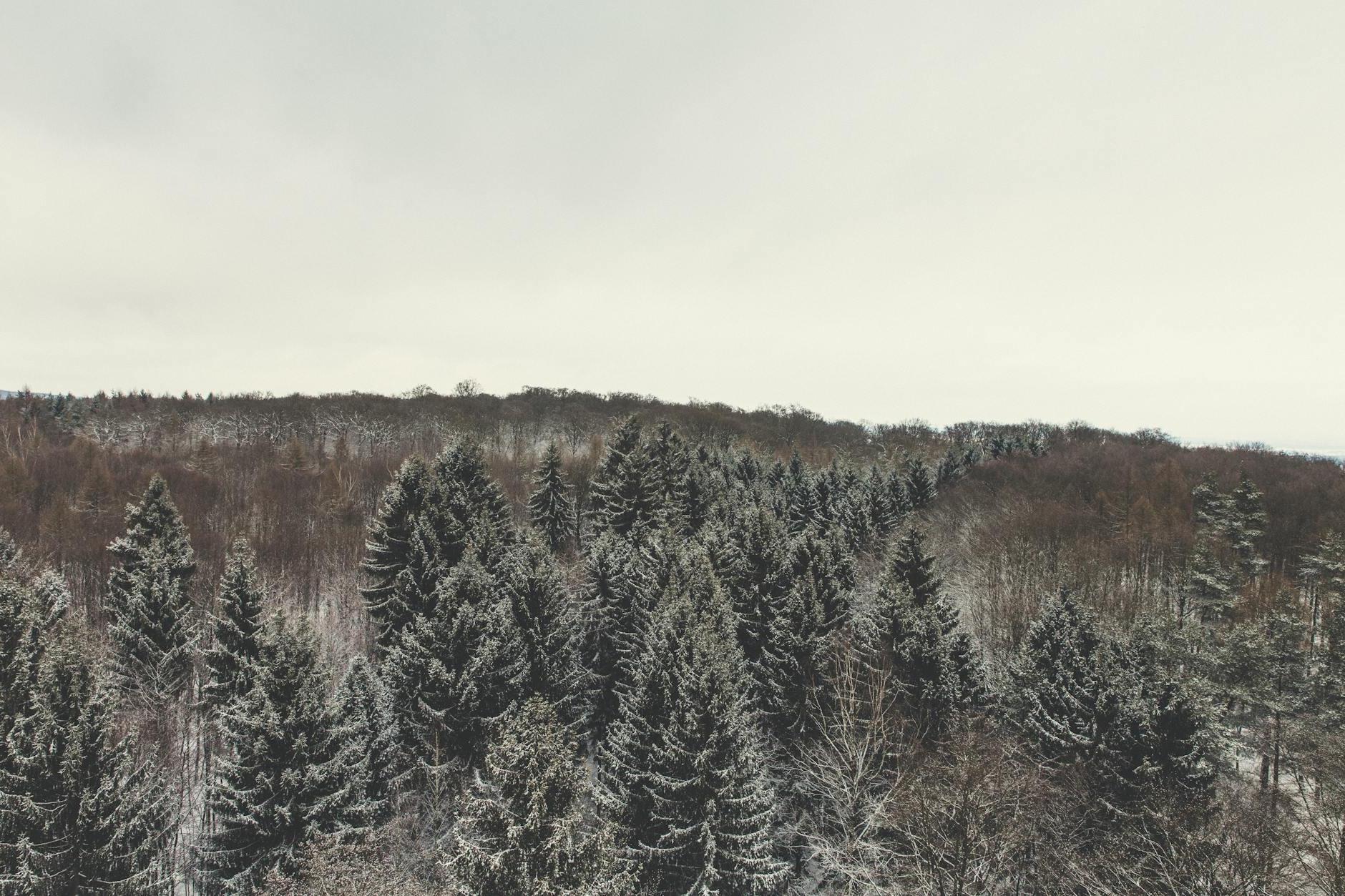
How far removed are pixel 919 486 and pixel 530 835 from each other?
61529 millimetres

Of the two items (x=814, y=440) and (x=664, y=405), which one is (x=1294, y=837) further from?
(x=664, y=405)

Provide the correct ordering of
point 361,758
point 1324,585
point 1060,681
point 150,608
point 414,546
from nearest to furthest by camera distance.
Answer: point 361,758 → point 1060,681 → point 150,608 → point 414,546 → point 1324,585

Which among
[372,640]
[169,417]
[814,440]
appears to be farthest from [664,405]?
[372,640]

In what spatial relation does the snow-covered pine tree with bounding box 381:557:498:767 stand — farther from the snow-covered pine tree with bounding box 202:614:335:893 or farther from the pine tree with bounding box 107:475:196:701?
the pine tree with bounding box 107:475:196:701

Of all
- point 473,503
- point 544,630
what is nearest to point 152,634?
point 473,503

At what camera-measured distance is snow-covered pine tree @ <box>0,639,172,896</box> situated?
1562 centimetres

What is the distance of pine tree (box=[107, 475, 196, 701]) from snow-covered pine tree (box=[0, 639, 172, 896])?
9.23 meters

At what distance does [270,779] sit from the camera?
54.3ft

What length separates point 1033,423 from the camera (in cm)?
15162

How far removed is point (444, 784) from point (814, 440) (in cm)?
11148

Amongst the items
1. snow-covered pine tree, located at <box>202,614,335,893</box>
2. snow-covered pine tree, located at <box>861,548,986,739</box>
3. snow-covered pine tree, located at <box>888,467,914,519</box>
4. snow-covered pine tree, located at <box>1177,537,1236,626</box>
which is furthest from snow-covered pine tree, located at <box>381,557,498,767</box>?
snow-covered pine tree, located at <box>888,467,914,519</box>

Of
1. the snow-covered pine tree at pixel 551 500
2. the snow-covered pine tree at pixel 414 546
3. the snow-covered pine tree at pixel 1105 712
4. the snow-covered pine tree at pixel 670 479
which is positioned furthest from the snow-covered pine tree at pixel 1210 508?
the snow-covered pine tree at pixel 414 546

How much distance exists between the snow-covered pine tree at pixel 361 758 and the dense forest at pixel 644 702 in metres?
0.16

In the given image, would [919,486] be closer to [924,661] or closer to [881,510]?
[881,510]
